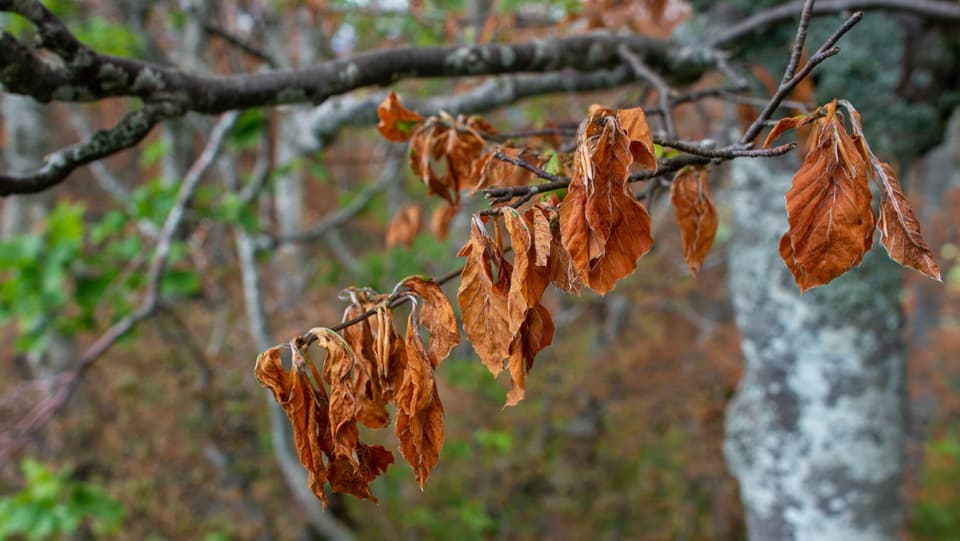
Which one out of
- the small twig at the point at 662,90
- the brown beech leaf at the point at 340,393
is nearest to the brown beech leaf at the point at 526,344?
the brown beech leaf at the point at 340,393

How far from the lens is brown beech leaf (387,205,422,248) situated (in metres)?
1.92

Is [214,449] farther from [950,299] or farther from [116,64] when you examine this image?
[950,299]

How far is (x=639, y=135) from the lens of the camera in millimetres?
767

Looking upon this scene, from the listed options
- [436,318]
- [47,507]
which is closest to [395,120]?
[436,318]

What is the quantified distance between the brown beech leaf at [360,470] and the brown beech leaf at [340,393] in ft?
0.08

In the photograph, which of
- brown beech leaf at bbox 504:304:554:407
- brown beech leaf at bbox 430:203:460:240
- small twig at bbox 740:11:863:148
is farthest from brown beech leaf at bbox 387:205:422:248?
small twig at bbox 740:11:863:148

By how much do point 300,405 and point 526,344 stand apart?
1.01 feet

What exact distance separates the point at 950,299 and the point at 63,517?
350 inches

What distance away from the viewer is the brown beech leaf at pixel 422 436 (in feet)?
2.57

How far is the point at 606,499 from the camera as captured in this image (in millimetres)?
5141

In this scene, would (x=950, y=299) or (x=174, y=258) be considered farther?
(x=950, y=299)

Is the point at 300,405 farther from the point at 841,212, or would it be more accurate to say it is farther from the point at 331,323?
the point at 331,323

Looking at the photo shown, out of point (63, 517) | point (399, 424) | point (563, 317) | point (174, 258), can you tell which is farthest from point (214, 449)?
point (399, 424)

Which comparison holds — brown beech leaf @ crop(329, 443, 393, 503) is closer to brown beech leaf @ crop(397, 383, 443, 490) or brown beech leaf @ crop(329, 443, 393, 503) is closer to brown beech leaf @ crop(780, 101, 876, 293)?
brown beech leaf @ crop(397, 383, 443, 490)
